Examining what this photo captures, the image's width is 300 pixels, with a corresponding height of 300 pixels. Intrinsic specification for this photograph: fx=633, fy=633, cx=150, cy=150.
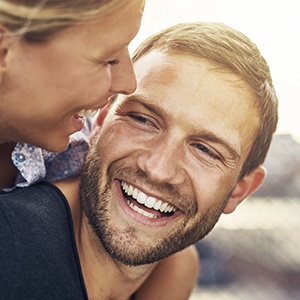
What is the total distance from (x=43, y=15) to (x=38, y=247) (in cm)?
52

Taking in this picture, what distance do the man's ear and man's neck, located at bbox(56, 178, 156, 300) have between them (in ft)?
1.28

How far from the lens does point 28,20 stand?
4.30 ft

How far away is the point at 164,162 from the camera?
1.71 m

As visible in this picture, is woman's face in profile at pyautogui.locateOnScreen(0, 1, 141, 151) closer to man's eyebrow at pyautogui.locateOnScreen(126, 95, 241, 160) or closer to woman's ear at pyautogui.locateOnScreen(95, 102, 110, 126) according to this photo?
man's eyebrow at pyautogui.locateOnScreen(126, 95, 241, 160)

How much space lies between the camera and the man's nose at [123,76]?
153 centimetres

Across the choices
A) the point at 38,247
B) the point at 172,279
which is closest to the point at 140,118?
the point at 38,247

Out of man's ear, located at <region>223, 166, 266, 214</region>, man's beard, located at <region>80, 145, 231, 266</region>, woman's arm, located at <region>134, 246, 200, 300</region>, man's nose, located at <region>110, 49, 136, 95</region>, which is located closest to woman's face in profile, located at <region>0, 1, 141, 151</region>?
A: man's nose, located at <region>110, 49, 136, 95</region>

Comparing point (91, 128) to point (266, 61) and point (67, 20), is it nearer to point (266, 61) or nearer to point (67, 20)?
point (266, 61)

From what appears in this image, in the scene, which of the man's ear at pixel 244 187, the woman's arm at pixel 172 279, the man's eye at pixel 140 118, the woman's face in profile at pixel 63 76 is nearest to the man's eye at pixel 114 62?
the woman's face in profile at pixel 63 76

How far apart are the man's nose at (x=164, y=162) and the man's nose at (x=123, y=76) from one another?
226 millimetres

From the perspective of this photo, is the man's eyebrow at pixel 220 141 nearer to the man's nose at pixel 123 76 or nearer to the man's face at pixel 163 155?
the man's face at pixel 163 155

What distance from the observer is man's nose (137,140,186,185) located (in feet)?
5.58

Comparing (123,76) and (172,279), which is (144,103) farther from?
(172,279)

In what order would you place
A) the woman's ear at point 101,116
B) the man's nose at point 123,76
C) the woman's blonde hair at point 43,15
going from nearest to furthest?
the woman's blonde hair at point 43,15 → the man's nose at point 123,76 → the woman's ear at point 101,116
